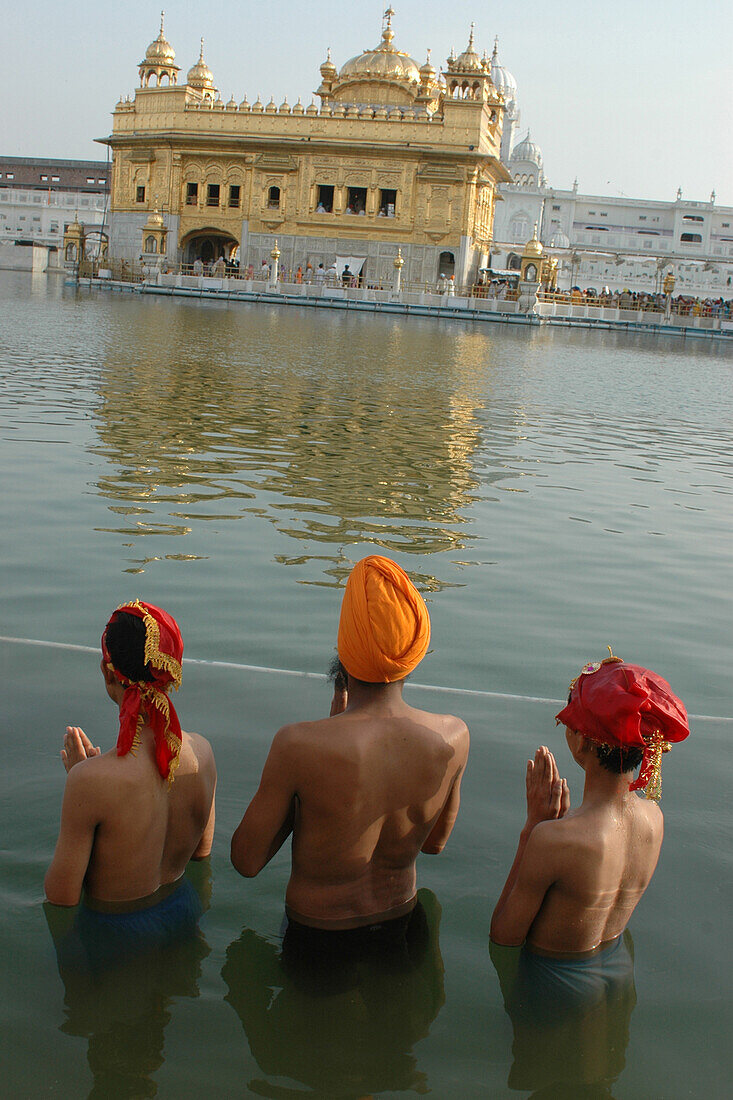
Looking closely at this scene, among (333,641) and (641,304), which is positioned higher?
(641,304)

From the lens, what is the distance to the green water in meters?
2.21

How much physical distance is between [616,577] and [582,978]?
3.60 metres

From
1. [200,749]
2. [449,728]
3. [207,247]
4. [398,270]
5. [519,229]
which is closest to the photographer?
[449,728]

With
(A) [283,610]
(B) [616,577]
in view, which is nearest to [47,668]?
(A) [283,610]

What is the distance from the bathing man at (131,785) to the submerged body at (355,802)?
190mm

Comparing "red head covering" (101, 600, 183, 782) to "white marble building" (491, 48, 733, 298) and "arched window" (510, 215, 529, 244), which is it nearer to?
"white marble building" (491, 48, 733, 298)

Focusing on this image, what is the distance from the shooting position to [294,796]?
2293 millimetres

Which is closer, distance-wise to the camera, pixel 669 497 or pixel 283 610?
pixel 283 610

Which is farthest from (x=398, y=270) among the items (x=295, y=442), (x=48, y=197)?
(x=48, y=197)

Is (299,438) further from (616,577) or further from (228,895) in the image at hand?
(228,895)

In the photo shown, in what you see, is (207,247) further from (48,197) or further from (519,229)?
(519,229)

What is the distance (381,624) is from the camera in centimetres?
213

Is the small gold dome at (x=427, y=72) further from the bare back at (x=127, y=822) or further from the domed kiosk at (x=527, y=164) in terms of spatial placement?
the bare back at (x=127, y=822)

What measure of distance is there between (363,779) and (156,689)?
0.49m
